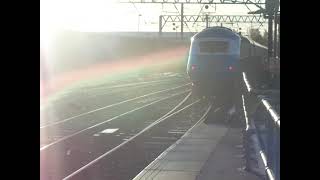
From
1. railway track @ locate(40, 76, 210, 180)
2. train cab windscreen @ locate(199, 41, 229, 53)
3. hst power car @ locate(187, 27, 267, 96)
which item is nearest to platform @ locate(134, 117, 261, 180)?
railway track @ locate(40, 76, 210, 180)

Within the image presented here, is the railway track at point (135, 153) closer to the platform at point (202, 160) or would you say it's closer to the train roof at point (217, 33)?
the platform at point (202, 160)

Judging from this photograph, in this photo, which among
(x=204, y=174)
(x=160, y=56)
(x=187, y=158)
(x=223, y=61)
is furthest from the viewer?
(x=160, y=56)

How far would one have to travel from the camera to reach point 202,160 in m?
9.52

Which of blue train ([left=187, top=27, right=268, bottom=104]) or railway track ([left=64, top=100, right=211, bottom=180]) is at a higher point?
blue train ([left=187, top=27, right=268, bottom=104])

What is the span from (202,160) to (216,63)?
13267 millimetres

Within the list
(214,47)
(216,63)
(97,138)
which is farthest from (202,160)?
(214,47)

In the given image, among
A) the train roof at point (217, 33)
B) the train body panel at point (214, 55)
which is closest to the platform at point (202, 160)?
the train body panel at point (214, 55)

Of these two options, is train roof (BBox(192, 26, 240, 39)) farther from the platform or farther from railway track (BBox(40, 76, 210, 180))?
the platform

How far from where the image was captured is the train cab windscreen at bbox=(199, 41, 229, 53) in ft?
74.4
